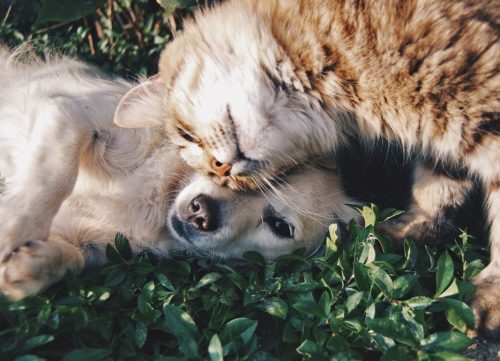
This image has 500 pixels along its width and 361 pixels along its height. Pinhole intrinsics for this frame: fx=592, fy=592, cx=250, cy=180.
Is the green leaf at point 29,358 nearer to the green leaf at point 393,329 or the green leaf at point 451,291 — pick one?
the green leaf at point 393,329

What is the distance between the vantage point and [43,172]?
255 centimetres

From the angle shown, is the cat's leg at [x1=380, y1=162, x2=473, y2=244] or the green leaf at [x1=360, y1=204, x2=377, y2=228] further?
the cat's leg at [x1=380, y1=162, x2=473, y2=244]

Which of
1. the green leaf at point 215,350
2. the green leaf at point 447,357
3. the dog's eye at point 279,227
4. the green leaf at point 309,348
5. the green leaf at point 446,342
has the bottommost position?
the dog's eye at point 279,227

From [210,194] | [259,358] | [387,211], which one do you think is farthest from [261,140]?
[259,358]

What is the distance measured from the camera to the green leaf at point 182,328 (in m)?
1.99

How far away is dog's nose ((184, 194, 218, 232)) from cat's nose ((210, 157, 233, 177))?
199 millimetres

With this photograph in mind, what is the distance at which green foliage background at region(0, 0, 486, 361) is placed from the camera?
1983mm

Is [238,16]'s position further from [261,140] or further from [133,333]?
[133,333]

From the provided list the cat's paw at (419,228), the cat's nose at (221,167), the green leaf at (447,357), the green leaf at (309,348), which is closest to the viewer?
the green leaf at (447,357)

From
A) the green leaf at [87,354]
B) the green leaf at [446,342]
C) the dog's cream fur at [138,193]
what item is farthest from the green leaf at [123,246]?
the green leaf at [446,342]

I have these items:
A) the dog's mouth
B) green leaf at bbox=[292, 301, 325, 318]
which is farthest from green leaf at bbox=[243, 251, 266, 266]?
green leaf at bbox=[292, 301, 325, 318]

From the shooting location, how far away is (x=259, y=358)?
2033mm

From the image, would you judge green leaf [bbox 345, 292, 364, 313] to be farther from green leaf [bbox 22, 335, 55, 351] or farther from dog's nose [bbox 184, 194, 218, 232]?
green leaf [bbox 22, 335, 55, 351]

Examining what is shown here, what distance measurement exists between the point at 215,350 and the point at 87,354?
0.43 m
